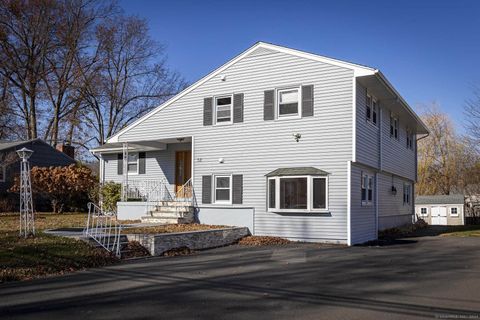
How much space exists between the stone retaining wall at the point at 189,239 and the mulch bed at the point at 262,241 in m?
0.41

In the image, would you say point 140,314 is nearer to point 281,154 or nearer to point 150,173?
point 281,154

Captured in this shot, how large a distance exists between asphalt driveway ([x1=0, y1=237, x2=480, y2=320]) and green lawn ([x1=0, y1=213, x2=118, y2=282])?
678 millimetres

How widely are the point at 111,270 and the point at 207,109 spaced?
384 inches

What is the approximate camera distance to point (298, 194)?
16.9 meters

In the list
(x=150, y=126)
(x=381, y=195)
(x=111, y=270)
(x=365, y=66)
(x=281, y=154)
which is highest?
(x=365, y=66)

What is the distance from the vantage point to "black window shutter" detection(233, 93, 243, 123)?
18.5 m

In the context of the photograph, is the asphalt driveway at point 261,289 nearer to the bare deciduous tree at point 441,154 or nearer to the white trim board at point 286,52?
the white trim board at point 286,52

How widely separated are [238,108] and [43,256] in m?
9.63

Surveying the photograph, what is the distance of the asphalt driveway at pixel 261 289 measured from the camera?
6.97m

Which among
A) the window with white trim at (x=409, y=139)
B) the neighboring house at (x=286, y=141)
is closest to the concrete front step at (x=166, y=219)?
the neighboring house at (x=286, y=141)

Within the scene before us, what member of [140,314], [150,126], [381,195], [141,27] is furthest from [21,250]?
[141,27]

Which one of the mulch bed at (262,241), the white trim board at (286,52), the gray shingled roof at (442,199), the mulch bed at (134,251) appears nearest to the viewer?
the mulch bed at (134,251)

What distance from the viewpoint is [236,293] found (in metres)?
8.28

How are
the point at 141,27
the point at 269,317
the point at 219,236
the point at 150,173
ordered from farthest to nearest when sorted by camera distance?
the point at 141,27 → the point at 150,173 → the point at 219,236 → the point at 269,317
